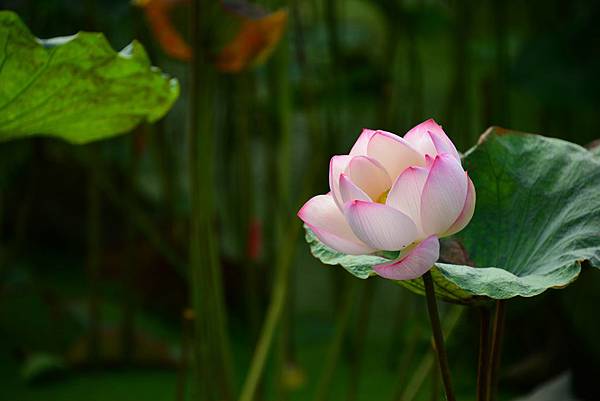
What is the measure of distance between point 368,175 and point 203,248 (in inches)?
11.6

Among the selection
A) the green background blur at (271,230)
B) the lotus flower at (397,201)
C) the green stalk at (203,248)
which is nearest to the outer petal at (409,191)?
the lotus flower at (397,201)

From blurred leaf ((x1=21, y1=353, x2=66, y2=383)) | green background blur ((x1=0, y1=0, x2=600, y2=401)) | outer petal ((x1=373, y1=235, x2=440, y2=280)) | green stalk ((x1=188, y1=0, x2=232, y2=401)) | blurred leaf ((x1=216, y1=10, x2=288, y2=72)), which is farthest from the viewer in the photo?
blurred leaf ((x1=21, y1=353, x2=66, y2=383))

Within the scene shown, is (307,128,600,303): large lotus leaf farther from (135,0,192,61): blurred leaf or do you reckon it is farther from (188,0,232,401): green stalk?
(135,0,192,61): blurred leaf

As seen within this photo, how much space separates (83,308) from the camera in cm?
131

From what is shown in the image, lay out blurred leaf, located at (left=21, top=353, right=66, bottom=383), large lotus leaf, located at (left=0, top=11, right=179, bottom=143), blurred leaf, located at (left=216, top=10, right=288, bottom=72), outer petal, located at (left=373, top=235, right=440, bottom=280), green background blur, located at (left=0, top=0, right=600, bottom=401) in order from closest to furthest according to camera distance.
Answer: outer petal, located at (left=373, top=235, right=440, bottom=280) → large lotus leaf, located at (left=0, top=11, right=179, bottom=143) → blurred leaf, located at (left=216, top=10, right=288, bottom=72) → green background blur, located at (left=0, top=0, right=600, bottom=401) → blurred leaf, located at (left=21, top=353, right=66, bottom=383)

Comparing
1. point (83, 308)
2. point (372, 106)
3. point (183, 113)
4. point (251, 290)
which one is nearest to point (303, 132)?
→ point (372, 106)

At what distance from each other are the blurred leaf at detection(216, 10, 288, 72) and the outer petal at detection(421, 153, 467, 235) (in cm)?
41

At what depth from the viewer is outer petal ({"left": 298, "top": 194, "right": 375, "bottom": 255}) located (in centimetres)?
31

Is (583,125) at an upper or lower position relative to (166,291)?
upper

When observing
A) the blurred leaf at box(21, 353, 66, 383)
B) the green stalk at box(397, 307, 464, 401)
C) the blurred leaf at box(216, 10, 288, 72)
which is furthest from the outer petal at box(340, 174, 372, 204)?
the blurred leaf at box(21, 353, 66, 383)

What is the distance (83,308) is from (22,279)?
119mm

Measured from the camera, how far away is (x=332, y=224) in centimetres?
32

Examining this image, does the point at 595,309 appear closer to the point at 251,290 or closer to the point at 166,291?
the point at 251,290

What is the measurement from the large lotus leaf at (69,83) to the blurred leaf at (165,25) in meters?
0.18
